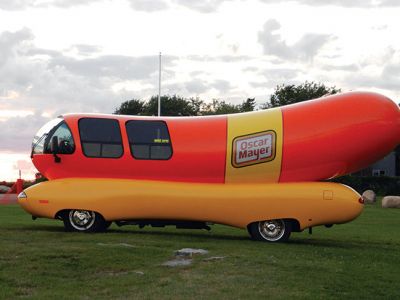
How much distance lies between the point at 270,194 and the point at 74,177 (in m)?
5.03

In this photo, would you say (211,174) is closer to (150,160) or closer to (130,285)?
(150,160)

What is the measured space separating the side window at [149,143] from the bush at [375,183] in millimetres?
35896

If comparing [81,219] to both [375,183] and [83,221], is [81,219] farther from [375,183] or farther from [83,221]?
[375,183]

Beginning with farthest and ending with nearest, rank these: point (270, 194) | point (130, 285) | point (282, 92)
A: point (282, 92) → point (270, 194) → point (130, 285)

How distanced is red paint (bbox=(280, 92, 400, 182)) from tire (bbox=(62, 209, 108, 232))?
187 inches

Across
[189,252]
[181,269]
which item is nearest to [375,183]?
[189,252]

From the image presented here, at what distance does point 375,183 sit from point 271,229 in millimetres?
37071

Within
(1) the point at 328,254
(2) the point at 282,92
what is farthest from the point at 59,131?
(2) the point at 282,92

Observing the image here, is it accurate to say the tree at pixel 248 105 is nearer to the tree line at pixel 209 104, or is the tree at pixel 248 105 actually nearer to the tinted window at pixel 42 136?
the tree line at pixel 209 104

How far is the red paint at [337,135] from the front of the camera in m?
16.6

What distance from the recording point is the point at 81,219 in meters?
17.4

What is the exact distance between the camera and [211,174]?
17125 millimetres

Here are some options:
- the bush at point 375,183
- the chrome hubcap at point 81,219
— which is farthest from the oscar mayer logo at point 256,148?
the bush at point 375,183

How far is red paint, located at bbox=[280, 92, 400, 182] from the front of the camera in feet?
54.4
